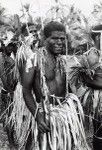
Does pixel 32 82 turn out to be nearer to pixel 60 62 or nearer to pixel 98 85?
pixel 60 62

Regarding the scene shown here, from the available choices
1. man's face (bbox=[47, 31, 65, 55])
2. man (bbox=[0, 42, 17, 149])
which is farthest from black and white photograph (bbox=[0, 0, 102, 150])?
man (bbox=[0, 42, 17, 149])

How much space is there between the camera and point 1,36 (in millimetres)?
4051

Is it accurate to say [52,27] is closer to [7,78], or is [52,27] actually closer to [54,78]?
[54,78]

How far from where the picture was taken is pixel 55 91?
343 centimetres

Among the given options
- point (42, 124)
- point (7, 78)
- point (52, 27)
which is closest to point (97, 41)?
point (52, 27)

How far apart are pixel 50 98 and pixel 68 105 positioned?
18cm

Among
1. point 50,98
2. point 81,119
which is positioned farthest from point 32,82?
point 81,119

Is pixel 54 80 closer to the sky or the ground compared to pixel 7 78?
closer to the sky

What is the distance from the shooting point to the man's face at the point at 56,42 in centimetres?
329

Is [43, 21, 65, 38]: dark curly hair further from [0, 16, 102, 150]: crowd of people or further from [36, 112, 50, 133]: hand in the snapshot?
[36, 112, 50, 133]: hand

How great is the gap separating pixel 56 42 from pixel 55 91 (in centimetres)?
44

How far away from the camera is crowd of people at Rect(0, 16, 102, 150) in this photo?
10.5ft

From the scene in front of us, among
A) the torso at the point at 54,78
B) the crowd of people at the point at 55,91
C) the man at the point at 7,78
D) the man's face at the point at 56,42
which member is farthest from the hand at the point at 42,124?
the man at the point at 7,78

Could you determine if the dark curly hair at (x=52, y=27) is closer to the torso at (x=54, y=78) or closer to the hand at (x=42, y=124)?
the torso at (x=54, y=78)
